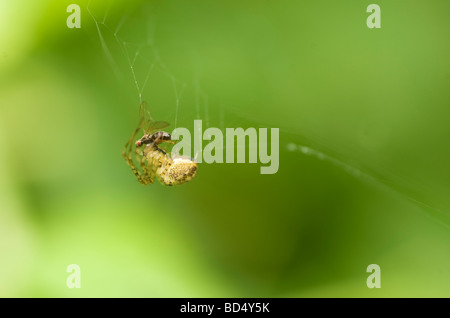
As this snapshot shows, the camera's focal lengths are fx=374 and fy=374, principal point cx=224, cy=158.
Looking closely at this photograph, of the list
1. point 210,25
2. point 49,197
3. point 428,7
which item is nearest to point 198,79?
point 210,25

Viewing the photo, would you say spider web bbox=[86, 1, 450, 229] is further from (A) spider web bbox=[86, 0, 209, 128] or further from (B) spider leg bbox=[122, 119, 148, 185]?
(B) spider leg bbox=[122, 119, 148, 185]

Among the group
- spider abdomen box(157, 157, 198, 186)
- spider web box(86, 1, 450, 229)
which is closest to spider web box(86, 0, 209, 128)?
spider web box(86, 1, 450, 229)

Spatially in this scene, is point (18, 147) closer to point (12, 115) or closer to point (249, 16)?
point (12, 115)

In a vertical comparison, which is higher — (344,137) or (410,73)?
(410,73)

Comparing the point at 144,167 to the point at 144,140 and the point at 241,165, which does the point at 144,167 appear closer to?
the point at 144,140

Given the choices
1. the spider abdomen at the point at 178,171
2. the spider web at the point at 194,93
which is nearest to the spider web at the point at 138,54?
the spider web at the point at 194,93
